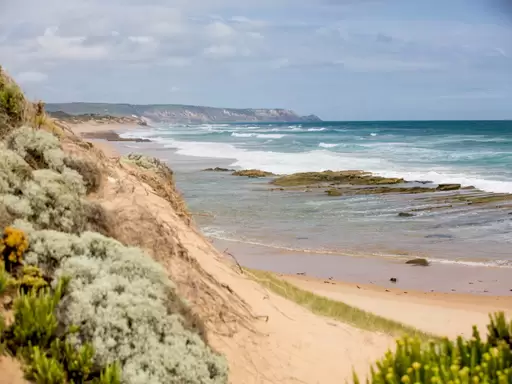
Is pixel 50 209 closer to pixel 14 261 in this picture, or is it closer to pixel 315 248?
pixel 14 261

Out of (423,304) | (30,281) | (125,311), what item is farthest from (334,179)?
(30,281)

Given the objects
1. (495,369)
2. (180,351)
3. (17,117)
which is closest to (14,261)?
(180,351)

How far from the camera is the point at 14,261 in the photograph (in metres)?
5.38

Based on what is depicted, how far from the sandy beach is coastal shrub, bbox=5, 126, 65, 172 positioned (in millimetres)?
724

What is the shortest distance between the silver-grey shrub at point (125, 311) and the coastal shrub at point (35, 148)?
1356 mm

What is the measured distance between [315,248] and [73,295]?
40.2 feet

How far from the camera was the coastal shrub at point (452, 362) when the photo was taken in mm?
4203

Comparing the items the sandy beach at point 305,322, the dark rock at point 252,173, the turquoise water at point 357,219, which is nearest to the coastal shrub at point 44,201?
the sandy beach at point 305,322

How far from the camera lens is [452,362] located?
15.3 feet

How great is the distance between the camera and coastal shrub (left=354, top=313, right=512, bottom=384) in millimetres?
4203

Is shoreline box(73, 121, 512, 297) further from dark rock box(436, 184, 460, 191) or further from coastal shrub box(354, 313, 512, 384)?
dark rock box(436, 184, 460, 191)

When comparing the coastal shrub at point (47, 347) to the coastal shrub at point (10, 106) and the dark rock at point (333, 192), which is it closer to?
the coastal shrub at point (10, 106)

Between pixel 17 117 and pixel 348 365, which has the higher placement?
pixel 17 117

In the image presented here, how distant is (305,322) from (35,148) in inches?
164
